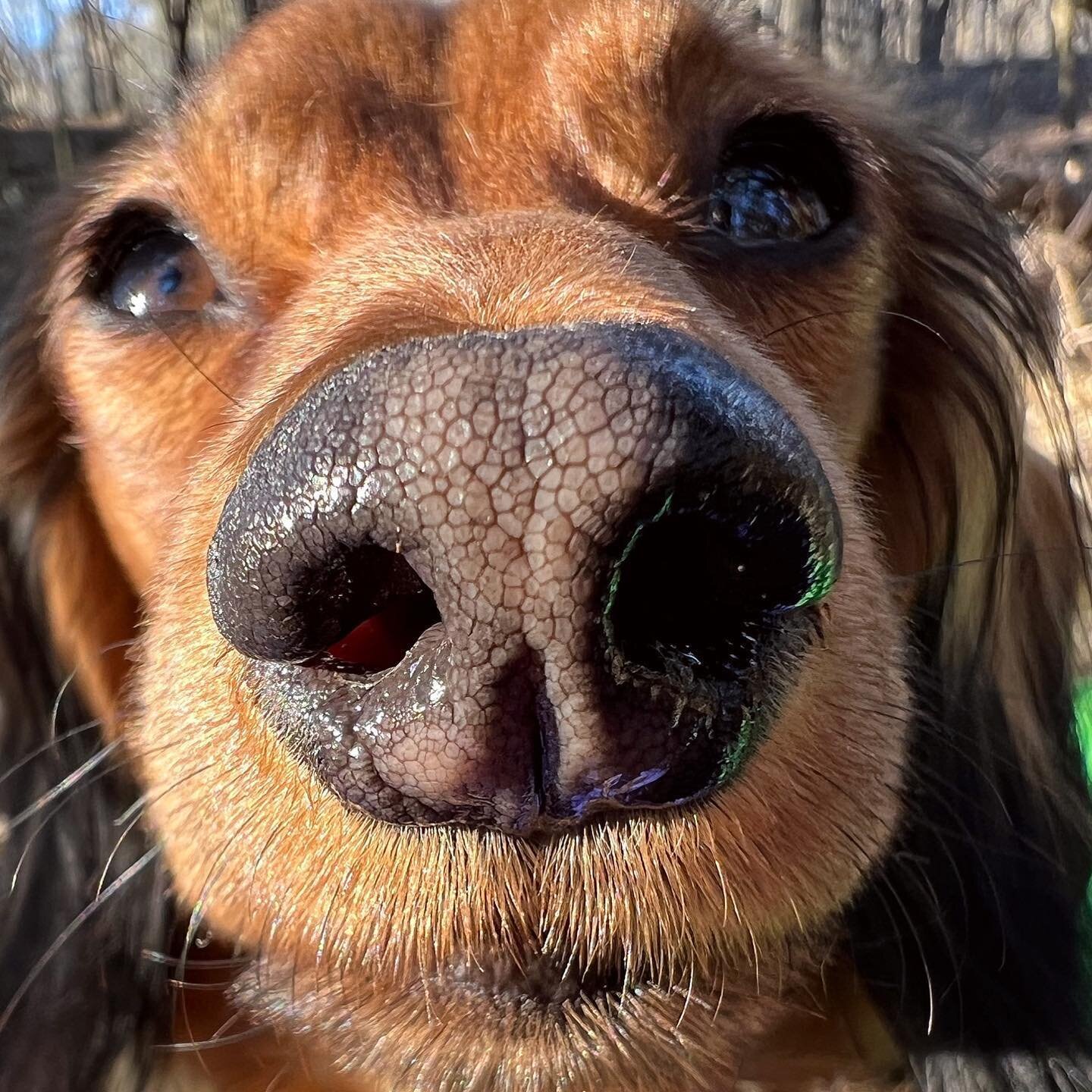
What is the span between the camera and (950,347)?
6.06 ft

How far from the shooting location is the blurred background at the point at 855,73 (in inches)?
60.9

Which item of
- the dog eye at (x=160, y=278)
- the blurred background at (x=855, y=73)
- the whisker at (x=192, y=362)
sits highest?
the blurred background at (x=855, y=73)

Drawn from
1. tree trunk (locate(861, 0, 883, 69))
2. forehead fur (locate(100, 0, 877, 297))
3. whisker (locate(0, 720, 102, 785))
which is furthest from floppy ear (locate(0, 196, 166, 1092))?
tree trunk (locate(861, 0, 883, 69))

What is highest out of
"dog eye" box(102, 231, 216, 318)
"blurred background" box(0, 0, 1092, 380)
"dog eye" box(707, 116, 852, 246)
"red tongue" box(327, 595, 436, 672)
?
"blurred background" box(0, 0, 1092, 380)

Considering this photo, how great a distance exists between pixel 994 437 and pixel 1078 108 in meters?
0.84

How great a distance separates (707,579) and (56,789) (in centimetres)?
138

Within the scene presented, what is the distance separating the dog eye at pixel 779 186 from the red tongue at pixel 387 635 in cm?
89

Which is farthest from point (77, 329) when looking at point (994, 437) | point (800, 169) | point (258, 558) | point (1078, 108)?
point (1078, 108)

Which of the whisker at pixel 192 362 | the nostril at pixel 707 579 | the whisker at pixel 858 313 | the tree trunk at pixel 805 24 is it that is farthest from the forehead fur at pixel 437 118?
the nostril at pixel 707 579

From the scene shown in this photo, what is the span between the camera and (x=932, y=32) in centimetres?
193

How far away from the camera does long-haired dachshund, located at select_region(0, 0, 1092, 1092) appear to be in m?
0.74

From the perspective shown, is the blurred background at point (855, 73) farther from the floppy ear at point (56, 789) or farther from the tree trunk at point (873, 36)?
the floppy ear at point (56, 789)

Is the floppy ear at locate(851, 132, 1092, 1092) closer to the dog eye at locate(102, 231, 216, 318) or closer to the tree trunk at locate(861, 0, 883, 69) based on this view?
the tree trunk at locate(861, 0, 883, 69)

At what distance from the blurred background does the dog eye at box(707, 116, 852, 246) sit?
0.23 metres
